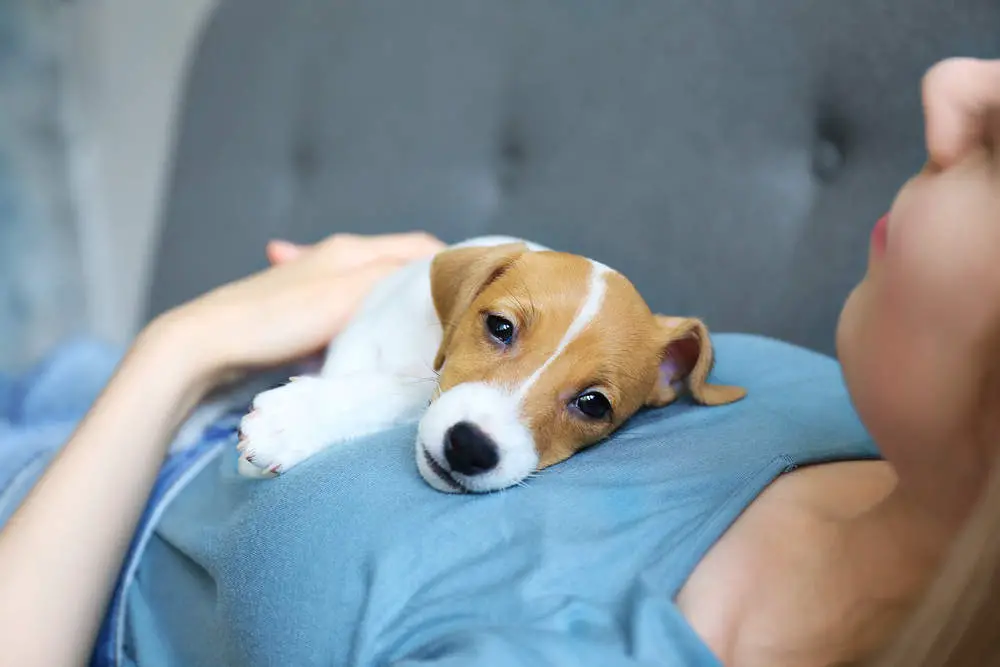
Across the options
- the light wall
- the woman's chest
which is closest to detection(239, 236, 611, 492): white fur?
the woman's chest

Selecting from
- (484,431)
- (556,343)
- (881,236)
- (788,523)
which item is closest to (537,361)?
(556,343)

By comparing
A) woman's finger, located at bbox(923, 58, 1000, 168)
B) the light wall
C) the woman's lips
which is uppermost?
woman's finger, located at bbox(923, 58, 1000, 168)

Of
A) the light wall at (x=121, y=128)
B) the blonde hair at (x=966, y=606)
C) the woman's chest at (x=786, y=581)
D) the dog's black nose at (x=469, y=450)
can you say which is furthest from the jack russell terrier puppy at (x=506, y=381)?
the light wall at (x=121, y=128)

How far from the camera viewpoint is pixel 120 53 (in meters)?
3.34

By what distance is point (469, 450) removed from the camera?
3.15 ft

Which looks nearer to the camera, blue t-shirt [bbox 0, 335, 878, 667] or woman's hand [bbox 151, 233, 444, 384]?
blue t-shirt [bbox 0, 335, 878, 667]

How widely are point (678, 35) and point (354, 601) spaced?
1239mm

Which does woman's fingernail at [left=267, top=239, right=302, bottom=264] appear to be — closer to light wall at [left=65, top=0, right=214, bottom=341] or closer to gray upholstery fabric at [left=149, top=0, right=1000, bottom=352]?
gray upholstery fabric at [left=149, top=0, right=1000, bottom=352]

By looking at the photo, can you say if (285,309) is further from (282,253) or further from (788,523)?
(788,523)

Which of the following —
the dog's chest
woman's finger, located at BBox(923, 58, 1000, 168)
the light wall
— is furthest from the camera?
the light wall

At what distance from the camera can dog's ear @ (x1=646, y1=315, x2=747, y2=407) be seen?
1.14 m

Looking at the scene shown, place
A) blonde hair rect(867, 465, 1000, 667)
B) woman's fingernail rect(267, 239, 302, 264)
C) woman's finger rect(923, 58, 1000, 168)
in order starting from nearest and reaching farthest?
blonde hair rect(867, 465, 1000, 667) → woman's finger rect(923, 58, 1000, 168) → woman's fingernail rect(267, 239, 302, 264)

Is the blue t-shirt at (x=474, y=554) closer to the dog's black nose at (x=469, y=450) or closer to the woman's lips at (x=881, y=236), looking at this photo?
the dog's black nose at (x=469, y=450)

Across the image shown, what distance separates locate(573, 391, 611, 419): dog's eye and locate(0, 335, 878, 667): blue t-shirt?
0.28 ft
